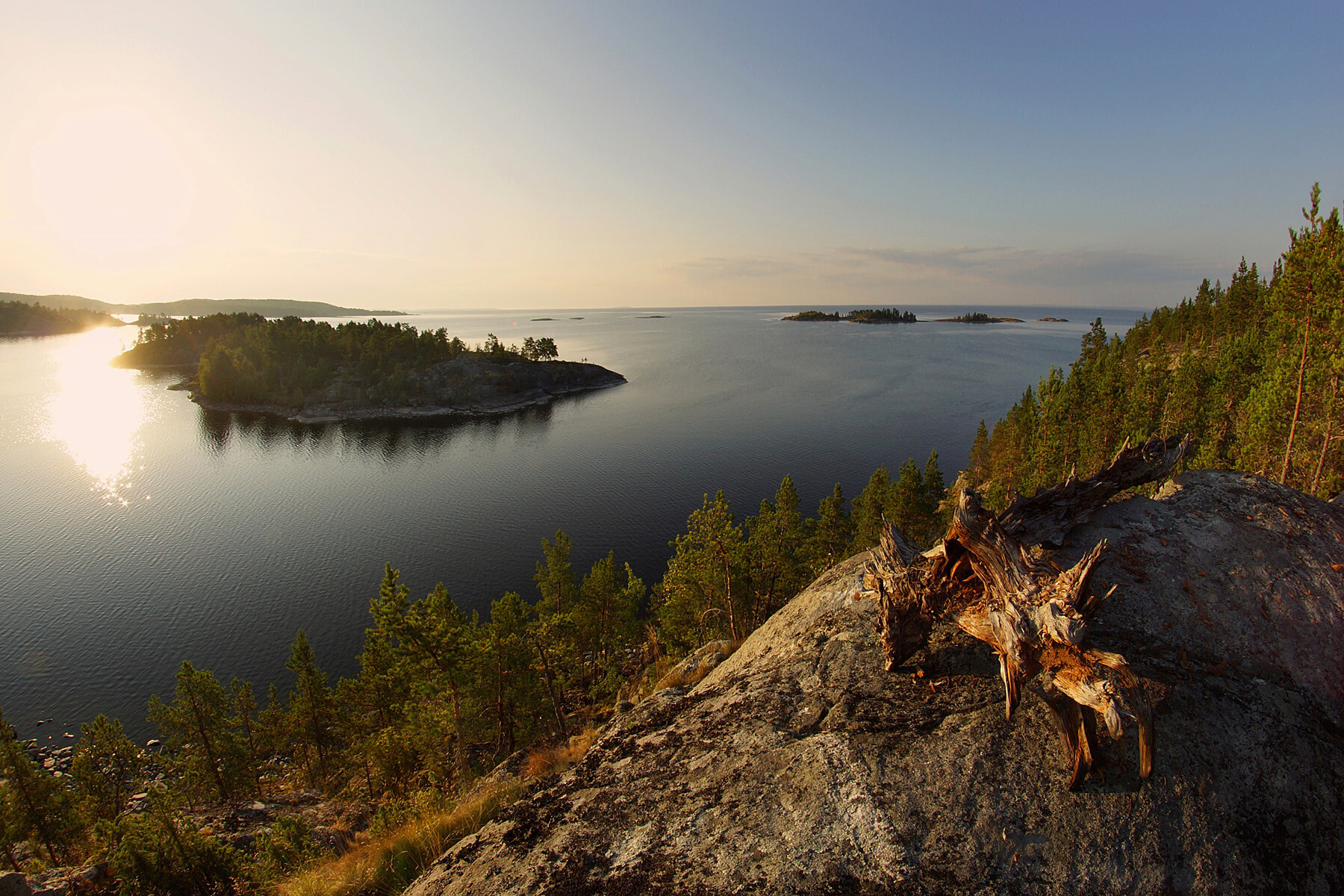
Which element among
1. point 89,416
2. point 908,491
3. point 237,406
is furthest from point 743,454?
point 89,416

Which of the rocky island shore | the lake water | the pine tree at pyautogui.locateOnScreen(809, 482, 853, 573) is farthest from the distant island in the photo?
the pine tree at pyautogui.locateOnScreen(809, 482, 853, 573)

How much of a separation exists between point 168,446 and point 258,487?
3654 centimetres

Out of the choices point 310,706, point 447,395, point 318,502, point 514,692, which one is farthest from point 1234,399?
point 447,395

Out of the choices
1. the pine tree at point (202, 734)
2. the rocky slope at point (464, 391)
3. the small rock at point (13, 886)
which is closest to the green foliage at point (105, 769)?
the pine tree at point (202, 734)

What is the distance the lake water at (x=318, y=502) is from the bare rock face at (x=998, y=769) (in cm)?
4238

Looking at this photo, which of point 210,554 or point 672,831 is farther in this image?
point 210,554

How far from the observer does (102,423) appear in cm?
10538

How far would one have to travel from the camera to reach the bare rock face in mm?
5785

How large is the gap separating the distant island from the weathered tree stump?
411 ft

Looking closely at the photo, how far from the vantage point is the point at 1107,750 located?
21.2 ft

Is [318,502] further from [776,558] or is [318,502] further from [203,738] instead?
[776,558]

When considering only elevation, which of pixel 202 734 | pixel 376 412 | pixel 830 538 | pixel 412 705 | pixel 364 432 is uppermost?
pixel 376 412

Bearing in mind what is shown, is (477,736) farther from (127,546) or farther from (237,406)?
(237,406)

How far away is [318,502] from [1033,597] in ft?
273
